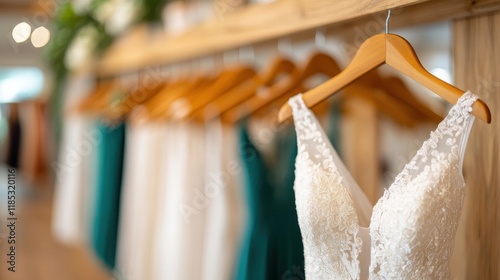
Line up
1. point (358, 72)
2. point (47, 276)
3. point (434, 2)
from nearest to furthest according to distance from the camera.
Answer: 1. point (358, 72)
2. point (434, 2)
3. point (47, 276)

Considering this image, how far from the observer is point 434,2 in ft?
3.63

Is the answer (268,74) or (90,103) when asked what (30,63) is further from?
(268,74)

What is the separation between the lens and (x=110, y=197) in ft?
8.07

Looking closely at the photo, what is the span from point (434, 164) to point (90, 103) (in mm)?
2561

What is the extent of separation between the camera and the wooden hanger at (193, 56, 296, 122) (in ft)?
5.00

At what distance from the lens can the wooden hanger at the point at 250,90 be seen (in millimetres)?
1525

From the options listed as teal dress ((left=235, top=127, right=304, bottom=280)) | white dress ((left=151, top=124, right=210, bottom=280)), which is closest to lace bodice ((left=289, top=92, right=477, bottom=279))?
teal dress ((left=235, top=127, right=304, bottom=280))

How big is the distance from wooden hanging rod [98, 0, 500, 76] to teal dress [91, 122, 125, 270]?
1.29ft

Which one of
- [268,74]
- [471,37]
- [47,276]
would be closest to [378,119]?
[268,74]

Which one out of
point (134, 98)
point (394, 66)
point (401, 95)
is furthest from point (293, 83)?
point (134, 98)

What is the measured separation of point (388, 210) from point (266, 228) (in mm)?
501

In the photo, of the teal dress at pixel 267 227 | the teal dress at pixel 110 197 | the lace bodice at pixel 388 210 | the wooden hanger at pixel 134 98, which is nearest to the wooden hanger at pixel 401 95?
the teal dress at pixel 267 227

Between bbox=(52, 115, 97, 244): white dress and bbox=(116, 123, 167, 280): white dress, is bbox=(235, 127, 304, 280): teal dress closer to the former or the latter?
bbox=(116, 123, 167, 280): white dress

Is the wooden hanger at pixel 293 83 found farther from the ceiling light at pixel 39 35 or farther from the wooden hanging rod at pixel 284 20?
the ceiling light at pixel 39 35
